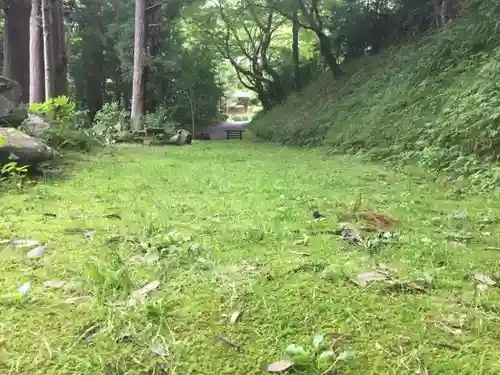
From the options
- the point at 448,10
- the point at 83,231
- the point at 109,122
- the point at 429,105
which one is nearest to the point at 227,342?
the point at 83,231

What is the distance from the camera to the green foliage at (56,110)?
604cm

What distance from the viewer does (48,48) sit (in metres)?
8.20

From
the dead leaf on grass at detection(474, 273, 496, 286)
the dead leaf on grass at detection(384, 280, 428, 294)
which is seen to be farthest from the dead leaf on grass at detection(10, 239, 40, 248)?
the dead leaf on grass at detection(474, 273, 496, 286)

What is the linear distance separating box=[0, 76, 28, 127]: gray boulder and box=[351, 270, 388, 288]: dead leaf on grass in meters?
4.18

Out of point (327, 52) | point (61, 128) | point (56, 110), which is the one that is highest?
point (327, 52)

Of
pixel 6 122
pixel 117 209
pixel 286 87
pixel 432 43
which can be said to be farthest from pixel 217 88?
pixel 117 209

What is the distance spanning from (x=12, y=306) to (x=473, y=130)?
14.5 ft

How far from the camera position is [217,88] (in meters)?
19.6

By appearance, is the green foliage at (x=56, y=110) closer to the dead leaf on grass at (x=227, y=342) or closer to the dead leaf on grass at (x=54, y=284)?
the dead leaf on grass at (x=54, y=284)

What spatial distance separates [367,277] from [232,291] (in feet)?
1.52

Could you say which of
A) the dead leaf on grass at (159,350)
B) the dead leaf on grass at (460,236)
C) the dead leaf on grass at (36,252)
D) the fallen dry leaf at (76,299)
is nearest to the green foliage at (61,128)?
the dead leaf on grass at (36,252)

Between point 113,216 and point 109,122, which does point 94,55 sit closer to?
point 109,122

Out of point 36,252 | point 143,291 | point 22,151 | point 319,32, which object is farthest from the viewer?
point 319,32

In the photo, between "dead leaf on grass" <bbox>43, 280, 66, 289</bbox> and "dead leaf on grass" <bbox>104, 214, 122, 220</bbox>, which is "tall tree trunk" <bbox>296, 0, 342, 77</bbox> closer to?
"dead leaf on grass" <bbox>104, 214, 122, 220</bbox>
